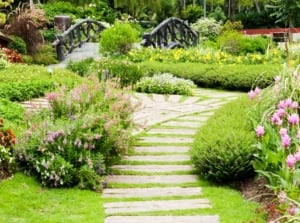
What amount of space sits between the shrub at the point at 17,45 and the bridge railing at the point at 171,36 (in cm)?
323

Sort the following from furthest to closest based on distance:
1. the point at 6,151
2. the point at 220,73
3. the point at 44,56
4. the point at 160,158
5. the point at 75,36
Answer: the point at 75,36, the point at 44,56, the point at 220,73, the point at 160,158, the point at 6,151

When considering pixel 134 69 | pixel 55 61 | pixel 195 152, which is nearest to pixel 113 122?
pixel 195 152

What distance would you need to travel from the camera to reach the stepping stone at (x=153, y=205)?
4.95 m

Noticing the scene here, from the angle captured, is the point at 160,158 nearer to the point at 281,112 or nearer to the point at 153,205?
the point at 153,205

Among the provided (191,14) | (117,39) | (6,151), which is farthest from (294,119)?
(191,14)

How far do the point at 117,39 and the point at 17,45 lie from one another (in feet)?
10.5

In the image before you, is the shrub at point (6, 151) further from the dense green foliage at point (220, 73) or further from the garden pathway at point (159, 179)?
the dense green foliage at point (220, 73)

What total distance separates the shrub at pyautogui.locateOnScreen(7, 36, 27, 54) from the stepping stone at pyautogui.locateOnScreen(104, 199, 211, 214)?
12.4 meters

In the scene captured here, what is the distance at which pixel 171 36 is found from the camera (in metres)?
19.7

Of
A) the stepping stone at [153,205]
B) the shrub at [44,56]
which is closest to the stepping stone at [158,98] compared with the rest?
the stepping stone at [153,205]

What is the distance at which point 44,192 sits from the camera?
5352mm

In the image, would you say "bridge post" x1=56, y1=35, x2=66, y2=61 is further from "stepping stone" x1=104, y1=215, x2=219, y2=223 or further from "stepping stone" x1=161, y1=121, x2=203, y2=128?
"stepping stone" x1=104, y1=215, x2=219, y2=223

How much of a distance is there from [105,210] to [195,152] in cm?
120

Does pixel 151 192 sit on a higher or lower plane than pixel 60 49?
lower
